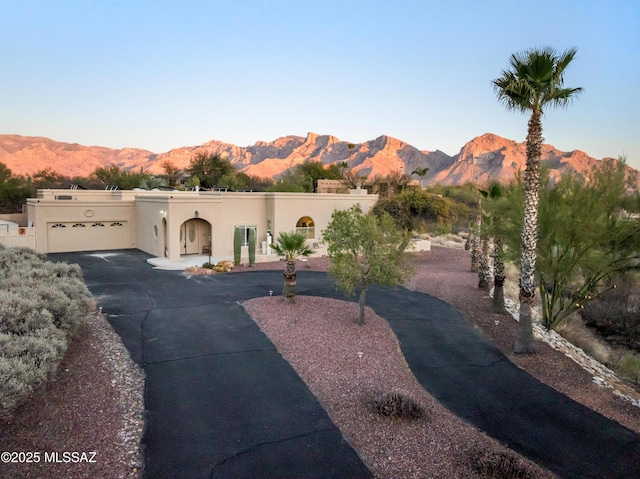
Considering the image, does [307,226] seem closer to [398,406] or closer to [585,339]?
[585,339]

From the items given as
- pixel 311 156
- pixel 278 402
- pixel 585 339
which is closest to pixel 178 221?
pixel 278 402

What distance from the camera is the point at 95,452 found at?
6180mm

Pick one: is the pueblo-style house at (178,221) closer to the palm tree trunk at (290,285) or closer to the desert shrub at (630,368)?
the palm tree trunk at (290,285)

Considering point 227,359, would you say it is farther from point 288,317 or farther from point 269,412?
point 288,317

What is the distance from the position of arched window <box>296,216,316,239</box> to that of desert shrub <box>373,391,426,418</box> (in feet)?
65.3

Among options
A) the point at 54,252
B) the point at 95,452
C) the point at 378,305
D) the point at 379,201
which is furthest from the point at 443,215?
the point at 95,452

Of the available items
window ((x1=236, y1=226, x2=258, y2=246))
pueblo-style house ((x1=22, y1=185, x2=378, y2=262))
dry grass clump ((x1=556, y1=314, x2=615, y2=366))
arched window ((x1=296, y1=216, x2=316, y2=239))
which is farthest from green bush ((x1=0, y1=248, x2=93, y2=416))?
arched window ((x1=296, y1=216, x2=316, y2=239))

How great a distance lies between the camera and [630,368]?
41.1ft

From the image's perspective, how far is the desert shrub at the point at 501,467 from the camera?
6.18 meters

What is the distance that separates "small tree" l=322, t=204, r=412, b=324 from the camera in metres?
12.6

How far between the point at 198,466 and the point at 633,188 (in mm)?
14750

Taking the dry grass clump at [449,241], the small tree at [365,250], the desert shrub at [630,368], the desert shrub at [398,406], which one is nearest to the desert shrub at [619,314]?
the desert shrub at [630,368]

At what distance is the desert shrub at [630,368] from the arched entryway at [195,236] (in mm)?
20505

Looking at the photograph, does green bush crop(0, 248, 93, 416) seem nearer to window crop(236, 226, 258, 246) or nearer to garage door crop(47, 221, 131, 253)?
window crop(236, 226, 258, 246)
